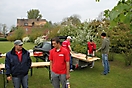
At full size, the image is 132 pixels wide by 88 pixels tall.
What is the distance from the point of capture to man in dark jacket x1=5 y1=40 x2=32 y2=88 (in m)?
4.50

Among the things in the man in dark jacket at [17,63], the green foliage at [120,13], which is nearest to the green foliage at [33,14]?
the man in dark jacket at [17,63]

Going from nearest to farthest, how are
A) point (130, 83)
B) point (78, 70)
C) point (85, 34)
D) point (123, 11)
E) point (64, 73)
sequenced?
point (123, 11)
point (64, 73)
point (130, 83)
point (78, 70)
point (85, 34)

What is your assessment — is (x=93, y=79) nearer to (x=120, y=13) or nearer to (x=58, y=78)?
(x=58, y=78)

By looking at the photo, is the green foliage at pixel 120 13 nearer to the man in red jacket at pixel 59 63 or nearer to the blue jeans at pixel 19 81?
the man in red jacket at pixel 59 63

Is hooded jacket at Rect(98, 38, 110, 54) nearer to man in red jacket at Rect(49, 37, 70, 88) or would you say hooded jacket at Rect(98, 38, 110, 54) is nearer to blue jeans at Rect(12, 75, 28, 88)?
man in red jacket at Rect(49, 37, 70, 88)

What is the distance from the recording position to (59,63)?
14.8 ft

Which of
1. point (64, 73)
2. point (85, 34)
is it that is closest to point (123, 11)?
point (64, 73)

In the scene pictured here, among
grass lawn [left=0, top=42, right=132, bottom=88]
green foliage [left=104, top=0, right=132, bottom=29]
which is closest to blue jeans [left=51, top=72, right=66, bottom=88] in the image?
grass lawn [left=0, top=42, right=132, bottom=88]

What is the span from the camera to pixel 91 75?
8.53m

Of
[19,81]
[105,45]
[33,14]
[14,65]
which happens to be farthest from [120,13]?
[33,14]

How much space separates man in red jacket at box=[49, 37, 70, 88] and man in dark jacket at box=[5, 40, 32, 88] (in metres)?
0.77

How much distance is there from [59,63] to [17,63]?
3.64ft

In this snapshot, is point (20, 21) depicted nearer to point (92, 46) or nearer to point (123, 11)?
point (92, 46)

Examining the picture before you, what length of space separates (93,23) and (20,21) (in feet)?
218
